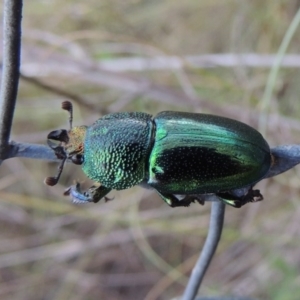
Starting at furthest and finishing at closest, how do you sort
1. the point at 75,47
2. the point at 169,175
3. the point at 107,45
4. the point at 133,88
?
1. the point at 107,45
2. the point at 75,47
3. the point at 133,88
4. the point at 169,175

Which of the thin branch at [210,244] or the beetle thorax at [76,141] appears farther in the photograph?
the beetle thorax at [76,141]

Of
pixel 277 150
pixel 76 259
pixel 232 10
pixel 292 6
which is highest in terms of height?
pixel 277 150

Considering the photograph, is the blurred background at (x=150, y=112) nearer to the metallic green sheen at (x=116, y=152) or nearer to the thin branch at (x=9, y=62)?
the metallic green sheen at (x=116, y=152)

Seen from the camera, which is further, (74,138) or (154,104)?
(154,104)

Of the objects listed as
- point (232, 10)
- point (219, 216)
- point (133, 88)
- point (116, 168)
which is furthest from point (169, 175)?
point (232, 10)

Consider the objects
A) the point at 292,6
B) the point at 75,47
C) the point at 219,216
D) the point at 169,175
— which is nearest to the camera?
the point at 219,216

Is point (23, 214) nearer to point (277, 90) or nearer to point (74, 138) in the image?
point (277, 90)

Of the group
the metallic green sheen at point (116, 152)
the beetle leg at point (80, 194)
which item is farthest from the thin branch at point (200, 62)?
the beetle leg at point (80, 194)

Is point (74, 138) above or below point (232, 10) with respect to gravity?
above
